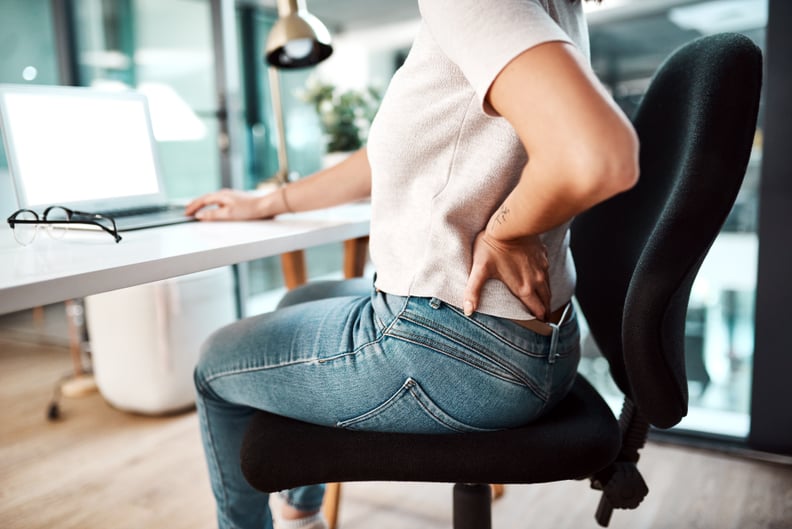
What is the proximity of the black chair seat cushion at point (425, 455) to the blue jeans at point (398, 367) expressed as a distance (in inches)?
0.9

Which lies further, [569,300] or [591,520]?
[591,520]

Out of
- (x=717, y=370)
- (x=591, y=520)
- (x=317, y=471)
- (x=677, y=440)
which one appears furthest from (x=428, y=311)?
(x=717, y=370)

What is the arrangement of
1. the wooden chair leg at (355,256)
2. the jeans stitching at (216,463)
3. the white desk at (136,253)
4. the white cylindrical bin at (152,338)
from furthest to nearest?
the white cylindrical bin at (152,338) → the wooden chair leg at (355,256) → the jeans stitching at (216,463) → the white desk at (136,253)

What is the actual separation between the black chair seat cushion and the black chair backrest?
9 cm

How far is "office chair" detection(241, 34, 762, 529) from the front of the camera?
2.15ft

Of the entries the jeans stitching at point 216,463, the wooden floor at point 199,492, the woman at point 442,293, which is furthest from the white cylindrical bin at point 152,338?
the woman at point 442,293

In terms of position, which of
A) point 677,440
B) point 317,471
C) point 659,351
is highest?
point 659,351

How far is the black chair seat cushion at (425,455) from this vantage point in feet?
2.28

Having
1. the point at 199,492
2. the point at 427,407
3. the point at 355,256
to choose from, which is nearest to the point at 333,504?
the point at 199,492

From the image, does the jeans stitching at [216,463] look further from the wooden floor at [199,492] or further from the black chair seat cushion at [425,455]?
the wooden floor at [199,492]

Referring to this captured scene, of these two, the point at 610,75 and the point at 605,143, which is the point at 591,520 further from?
the point at 610,75

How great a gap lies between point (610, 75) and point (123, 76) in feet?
6.91

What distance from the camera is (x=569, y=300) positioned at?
825 mm

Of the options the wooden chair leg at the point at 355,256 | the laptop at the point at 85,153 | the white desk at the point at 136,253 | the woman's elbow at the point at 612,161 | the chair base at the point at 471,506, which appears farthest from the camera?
the wooden chair leg at the point at 355,256
